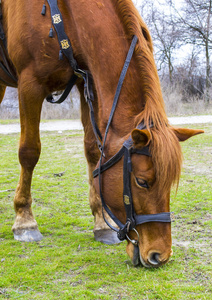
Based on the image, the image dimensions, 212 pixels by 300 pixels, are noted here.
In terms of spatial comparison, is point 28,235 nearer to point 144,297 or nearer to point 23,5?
point 144,297

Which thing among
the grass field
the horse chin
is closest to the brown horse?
the horse chin

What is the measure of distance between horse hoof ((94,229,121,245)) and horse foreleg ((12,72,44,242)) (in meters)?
0.53

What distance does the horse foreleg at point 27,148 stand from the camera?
111 inches

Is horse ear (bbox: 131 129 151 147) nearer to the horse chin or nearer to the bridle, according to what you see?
the bridle

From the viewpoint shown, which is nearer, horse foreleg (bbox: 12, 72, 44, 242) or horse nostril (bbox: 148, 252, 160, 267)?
horse nostril (bbox: 148, 252, 160, 267)

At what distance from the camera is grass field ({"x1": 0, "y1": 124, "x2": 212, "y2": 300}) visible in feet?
7.19

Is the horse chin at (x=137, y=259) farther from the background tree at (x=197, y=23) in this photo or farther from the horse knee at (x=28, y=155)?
the background tree at (x=197, y=23)

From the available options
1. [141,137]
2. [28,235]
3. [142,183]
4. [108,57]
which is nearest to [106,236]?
[28,235]

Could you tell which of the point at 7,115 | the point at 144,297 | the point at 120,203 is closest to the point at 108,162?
the point at 120,203

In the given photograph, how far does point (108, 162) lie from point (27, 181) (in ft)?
3.98

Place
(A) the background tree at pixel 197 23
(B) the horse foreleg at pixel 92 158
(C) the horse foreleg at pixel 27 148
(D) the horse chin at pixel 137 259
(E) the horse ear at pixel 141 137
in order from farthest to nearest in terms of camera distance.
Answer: (A) the background tree at pixel 197 23 < (B) the horse foreleg at pixel 92 158 < (C) the horse foreleg at pixel 27 148 < (D) the horse chin at pixel 137 259 < (E) the horse ear at pixel 141 137

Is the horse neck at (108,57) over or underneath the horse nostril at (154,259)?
over

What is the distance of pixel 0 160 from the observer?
6828 mm

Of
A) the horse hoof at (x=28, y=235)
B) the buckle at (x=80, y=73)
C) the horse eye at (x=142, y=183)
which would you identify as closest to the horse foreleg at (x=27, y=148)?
the horse hoof at (x=28, y=235)
